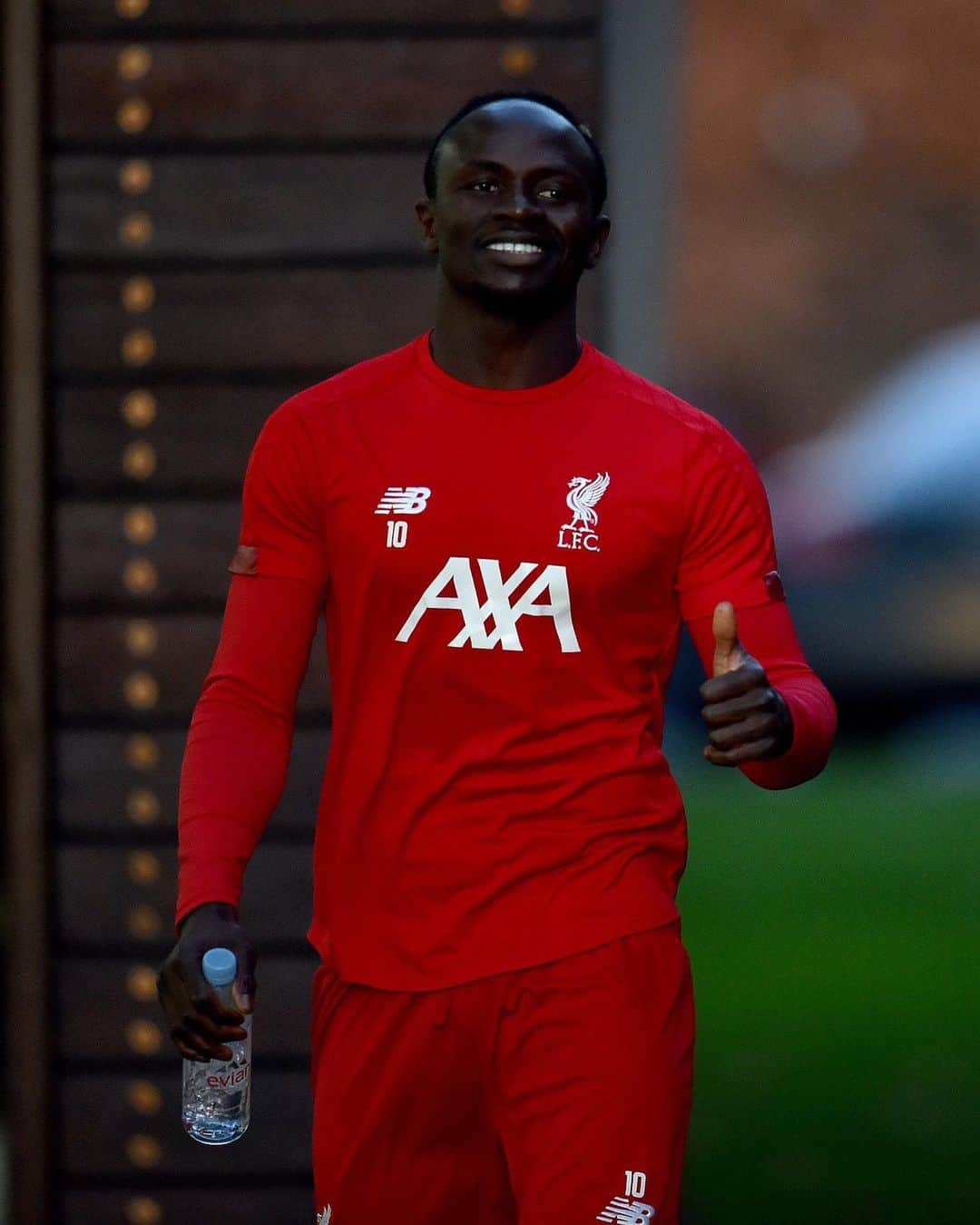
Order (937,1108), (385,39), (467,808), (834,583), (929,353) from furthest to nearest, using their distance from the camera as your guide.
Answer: (929,353)
(834,583)
(937,1108)
(385,39)
(467,808)

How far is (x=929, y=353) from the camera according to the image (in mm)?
13180

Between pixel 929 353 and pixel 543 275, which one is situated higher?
pixel 543 275

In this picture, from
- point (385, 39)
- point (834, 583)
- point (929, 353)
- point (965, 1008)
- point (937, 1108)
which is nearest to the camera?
point (385, 39)

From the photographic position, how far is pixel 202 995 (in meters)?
2.96

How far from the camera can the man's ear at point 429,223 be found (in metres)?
3.52

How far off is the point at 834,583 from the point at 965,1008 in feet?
15.1

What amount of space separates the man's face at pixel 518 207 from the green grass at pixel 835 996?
9.59ft

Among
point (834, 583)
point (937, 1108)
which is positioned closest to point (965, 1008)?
point (937, 1108)

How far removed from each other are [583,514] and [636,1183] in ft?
3.13

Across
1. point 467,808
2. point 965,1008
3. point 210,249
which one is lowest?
point 965,1008

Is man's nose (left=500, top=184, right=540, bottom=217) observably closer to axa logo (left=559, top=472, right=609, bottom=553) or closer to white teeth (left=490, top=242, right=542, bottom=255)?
white teeth (left=490, top=242, right=542, bottom=255)

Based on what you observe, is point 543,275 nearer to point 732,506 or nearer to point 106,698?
point 732,506

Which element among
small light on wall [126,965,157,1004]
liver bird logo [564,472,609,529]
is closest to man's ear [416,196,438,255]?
liver bird logo [564,472,609,529]

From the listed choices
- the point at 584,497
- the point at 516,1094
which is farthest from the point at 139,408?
the point at 516,1094
